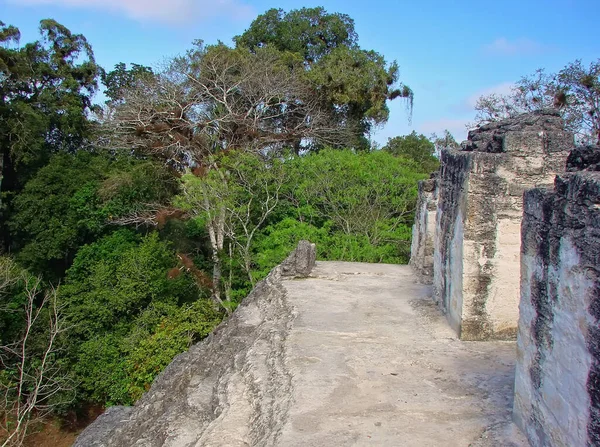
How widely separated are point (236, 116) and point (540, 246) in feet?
40.5

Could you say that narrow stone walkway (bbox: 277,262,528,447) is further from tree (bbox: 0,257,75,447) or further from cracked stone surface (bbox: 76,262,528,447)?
tree (bbox: 0,257,75,447)

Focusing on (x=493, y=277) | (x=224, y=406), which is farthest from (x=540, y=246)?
(x=224, y=406)

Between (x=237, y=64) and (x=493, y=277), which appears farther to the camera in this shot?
(x=237, y=64)

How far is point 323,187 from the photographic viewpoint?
14016 mm

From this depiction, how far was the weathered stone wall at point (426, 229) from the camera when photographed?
838 cm

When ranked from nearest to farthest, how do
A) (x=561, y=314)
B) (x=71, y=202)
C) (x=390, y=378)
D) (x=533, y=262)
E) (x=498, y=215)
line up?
(x=561, y=314) < (x=533, y=262) < (x=390, y=378) < (x=498, y=215) < (x=71, y=202)

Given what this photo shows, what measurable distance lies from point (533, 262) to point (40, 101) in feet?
52.9

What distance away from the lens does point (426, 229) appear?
28.2 feet

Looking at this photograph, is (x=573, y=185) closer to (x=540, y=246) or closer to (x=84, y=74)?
(x=540, y=246)

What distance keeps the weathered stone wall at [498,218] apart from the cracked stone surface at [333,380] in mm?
333

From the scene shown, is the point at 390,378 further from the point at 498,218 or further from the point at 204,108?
the point at 204,108

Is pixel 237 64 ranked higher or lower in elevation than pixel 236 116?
higher

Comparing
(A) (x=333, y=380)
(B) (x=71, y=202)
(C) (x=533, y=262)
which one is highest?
(B) (x=71, y=202)

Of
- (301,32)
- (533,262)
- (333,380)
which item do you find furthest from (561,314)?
(301,32)
